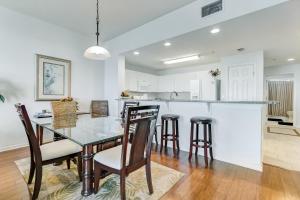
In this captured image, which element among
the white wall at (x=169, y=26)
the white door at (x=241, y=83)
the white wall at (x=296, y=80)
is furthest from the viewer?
the white wall at (x=296, y=80)

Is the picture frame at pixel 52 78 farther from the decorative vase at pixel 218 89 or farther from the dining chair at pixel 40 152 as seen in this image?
the decorative vase at pixel 218 89

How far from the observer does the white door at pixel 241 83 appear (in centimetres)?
459

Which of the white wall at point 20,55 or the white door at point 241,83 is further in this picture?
the white door at point 241,83

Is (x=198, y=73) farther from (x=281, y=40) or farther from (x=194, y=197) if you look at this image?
(x=194, y=197)

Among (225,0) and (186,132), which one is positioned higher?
(225,0)

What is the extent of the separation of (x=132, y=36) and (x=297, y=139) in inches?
202

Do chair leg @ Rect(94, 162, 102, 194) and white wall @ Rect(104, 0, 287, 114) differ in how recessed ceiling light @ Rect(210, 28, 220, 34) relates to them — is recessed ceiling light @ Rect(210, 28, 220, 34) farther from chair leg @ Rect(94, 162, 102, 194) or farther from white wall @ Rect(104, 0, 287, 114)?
chair leg @ Rect(94, 162, 102, 194)

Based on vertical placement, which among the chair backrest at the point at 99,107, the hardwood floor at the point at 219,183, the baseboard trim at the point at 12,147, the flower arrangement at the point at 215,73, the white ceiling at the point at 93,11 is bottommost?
the hardwood floor at the point at 219,183

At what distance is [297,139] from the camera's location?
14.0 ft

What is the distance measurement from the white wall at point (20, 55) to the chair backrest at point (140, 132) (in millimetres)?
3048

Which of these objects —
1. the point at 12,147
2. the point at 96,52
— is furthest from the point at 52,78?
the point at 96,52

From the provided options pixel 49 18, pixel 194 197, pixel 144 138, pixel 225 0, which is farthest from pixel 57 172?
pixel 225 0

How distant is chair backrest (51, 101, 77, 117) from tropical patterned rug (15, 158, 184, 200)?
904mm

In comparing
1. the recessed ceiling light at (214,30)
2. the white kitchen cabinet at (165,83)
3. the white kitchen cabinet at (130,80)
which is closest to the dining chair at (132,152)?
the recessed ceiling light at (214,30)
